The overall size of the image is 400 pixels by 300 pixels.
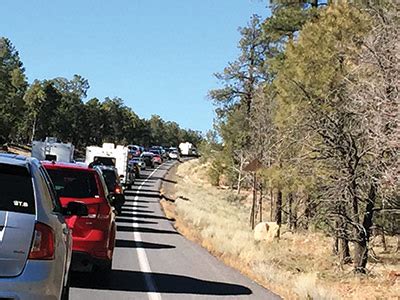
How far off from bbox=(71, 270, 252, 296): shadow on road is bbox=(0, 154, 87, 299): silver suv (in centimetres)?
492

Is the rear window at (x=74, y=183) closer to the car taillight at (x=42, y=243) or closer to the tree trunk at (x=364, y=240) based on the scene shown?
the car taillight at (x=42, y=243)

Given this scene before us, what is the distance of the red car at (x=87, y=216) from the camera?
35.0 feet

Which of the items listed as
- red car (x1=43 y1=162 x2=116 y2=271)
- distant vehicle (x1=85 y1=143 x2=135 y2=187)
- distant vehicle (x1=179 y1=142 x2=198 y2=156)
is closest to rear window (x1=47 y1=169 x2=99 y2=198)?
red car (x1=43 y1=162 x2=116 y2=271)

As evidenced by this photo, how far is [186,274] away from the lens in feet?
44.9

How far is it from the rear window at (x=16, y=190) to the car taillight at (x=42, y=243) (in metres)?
0.17

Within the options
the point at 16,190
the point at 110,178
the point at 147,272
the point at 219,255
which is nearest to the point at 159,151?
the point at 110,178

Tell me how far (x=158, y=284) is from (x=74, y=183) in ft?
7.50

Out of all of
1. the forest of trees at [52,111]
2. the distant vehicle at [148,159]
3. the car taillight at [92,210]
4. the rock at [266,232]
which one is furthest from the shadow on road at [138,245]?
the distant vehicle at [148,159]

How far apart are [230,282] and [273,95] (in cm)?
2190

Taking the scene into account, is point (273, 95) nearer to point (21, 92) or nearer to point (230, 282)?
point (230, 282)

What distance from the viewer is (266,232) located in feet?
97.3

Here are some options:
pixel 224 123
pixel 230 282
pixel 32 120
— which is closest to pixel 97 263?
pixel 230 282

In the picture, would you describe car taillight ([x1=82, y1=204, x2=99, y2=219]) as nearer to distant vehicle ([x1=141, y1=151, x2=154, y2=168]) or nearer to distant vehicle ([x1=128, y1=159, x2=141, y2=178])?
distant vehicle ([x1=128, y1=159, x2=141, y2=178])

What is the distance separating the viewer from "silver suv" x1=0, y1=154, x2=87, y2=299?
215 inches
